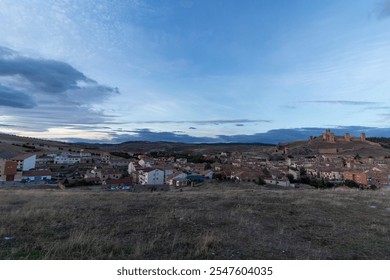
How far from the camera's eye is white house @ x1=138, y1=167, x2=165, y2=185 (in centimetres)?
5472

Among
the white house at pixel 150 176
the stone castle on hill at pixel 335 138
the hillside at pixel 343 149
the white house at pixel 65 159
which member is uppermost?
the stone castle on hill at pixel 335 138

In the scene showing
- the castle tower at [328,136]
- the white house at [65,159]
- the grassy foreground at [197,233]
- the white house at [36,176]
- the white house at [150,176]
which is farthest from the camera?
the castle tower at [328,136]

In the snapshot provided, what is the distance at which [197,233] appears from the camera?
20.9 feet

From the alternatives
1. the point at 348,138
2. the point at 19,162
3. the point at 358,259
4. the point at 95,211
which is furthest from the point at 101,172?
the point at 348,138

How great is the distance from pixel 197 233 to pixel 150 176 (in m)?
50.3

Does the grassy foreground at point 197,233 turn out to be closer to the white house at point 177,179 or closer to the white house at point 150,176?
the white house at point 177,179

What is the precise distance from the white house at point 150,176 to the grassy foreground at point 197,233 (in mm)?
44961

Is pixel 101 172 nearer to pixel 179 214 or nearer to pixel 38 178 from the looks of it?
pixel 38 178

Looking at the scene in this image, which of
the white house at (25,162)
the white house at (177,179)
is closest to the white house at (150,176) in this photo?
the white house at (177,179)

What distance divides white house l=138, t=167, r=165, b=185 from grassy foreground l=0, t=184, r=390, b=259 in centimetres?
4496

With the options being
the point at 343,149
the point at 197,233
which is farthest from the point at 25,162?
the point at 343,149

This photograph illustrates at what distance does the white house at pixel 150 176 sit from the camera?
54.7 metres

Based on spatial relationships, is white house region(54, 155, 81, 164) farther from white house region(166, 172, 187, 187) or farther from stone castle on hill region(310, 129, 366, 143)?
stone castle on hill region(310, 129, 366, 143)

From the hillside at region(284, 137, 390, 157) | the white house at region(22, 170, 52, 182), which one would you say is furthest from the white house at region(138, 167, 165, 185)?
the hillside at region(284, 137, 390, 157)
